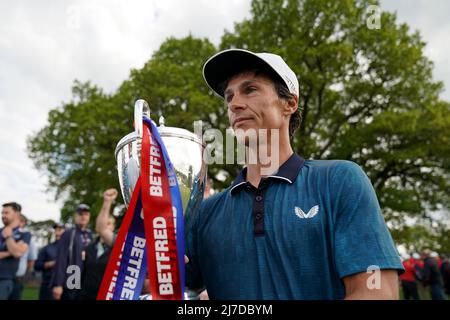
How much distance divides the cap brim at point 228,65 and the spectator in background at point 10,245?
5525mm

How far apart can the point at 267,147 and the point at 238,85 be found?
0.87ft

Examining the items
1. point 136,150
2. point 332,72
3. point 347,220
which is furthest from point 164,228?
point 332,72

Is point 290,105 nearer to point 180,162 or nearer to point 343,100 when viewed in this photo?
point 180,162

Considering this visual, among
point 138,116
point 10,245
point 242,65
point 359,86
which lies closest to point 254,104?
point 242,65

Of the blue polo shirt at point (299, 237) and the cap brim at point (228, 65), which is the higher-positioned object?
the cap brim at point (228, 65)

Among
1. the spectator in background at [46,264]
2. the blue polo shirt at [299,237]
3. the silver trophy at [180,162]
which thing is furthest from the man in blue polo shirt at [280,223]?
the spectator in background at [46,264]

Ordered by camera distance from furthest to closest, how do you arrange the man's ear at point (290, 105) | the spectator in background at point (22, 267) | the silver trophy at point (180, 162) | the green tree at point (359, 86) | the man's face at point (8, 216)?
the green tree at point (359, 86), the spectator in background at point (22, 267), the man's face at point (8, 216), the man's ear at point (290, 105), the silver trophy at point (180, 162)

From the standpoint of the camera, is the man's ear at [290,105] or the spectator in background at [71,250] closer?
the man's ear at [290,105]

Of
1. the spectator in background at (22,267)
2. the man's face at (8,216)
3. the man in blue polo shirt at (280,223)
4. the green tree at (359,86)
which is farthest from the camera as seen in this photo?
the green tree at (359,86)

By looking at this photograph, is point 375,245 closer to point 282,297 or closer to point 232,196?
point 282,297

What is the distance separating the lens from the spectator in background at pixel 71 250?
20.2 ft

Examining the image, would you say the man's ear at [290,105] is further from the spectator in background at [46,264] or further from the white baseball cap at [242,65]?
the spectator in background at [46,264]

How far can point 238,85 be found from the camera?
1613 millimetres

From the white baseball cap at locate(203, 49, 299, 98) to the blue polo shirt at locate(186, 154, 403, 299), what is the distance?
1.10ft
